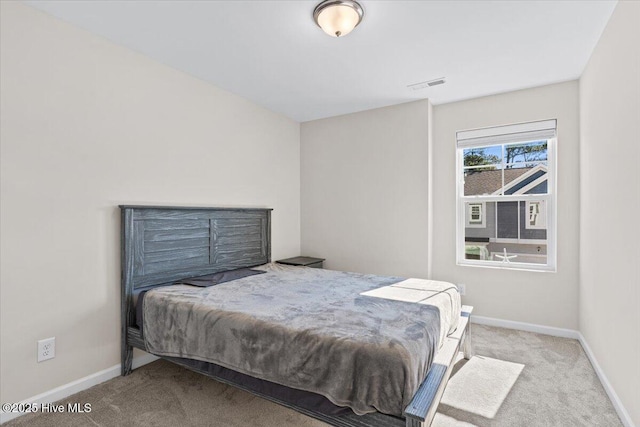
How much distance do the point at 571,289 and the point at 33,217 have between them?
4525mm

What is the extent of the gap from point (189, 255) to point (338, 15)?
2.26 metres

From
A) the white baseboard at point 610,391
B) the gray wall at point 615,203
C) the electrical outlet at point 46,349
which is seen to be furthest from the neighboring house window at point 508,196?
the electrical outlet at point 46,349

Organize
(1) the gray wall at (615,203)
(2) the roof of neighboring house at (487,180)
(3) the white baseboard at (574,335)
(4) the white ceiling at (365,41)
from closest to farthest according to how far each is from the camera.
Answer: (1) the gray wall at (615,203) → (3) the white baseboard at (574,335) → (4) the white ceiling at (365,41) → (2) the roof of neighboring house at (487,180)

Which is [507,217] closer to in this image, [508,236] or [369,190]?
[508,236]

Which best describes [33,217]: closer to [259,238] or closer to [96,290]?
[96,290]

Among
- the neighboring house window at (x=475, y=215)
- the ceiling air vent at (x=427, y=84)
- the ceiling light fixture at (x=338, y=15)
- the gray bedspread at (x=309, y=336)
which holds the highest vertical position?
the ceiling air vent at (x=427, y=84)

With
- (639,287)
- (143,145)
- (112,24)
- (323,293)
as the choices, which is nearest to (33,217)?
(143,145)

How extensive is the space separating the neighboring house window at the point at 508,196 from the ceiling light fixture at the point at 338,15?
2214 millimetres

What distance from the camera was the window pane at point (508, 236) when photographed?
342cm

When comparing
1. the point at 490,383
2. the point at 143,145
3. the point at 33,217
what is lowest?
the point at 490,383

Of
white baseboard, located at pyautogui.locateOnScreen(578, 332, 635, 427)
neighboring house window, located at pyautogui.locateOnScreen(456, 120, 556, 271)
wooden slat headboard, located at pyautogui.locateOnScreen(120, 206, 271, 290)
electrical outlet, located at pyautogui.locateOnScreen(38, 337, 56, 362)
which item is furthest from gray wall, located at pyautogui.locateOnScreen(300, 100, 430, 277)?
electrical outlet, located at pyautogui.locateOnScreen(38, 337, 56, 362)

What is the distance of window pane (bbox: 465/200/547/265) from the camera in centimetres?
342

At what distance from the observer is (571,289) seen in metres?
3.20

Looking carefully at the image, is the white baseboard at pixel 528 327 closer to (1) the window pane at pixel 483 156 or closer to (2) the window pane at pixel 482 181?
(2) the window pane at pixel 482 181
